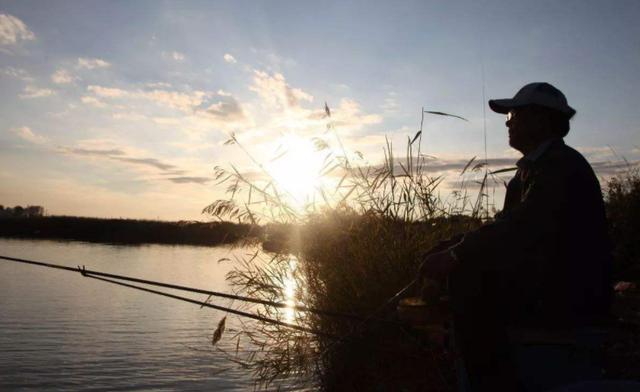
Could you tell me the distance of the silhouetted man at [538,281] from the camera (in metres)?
2.42

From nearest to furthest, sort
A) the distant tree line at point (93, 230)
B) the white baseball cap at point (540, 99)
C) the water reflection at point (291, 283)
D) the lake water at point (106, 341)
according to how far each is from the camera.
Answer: the white baseball cap at point (540, 99) → the water reflection at point (291, 283) → the lake water at point (106, 341) → the distant tree line at point (93, 230)

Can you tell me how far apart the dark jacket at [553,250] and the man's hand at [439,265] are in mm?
54

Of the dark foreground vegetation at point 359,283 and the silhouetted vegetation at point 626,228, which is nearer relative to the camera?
the dark foreground vegetation at point 359,283

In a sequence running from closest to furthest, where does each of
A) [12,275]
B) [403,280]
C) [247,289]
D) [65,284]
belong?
[403,280] < [247,289] < [65,284] < [12,275]

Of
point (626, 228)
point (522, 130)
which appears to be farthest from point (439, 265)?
point (626, 228)

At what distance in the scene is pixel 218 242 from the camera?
7.66 m

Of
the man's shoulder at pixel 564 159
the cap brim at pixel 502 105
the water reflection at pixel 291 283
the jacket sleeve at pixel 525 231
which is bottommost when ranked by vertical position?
the water reflection at pixel 291 283

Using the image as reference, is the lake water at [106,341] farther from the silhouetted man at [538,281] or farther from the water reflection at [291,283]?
the silhouetted man at [538,281]

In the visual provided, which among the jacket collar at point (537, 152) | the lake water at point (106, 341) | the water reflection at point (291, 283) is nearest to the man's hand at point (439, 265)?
the jacket collar at point (537, 152)

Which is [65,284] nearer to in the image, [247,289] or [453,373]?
[247,289]

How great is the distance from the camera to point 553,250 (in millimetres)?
2441

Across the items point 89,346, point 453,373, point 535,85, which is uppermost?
point 535,85

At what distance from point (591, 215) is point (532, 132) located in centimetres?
64

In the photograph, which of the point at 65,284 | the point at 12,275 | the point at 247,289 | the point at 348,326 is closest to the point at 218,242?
the point at 247,289
